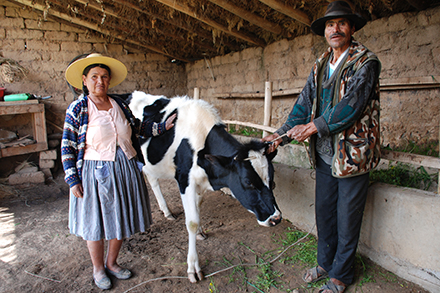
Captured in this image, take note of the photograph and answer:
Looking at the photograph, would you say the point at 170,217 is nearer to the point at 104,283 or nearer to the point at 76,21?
the point at 104,283

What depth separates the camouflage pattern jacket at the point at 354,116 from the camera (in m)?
1.83

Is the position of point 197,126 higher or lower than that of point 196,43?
lower

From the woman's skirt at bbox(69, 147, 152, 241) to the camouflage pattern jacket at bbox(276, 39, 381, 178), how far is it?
5.17 ft

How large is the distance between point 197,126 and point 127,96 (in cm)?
178

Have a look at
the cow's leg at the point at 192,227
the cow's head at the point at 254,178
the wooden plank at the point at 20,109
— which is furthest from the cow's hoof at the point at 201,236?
the wooden plank at the point at 20,109

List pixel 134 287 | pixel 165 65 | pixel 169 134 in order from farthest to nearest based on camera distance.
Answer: pixel 165 65 < pixel 169 134 < pixel 134 287

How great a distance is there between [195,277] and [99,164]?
1.32m

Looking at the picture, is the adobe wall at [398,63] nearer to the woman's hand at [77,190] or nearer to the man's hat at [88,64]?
the man's hat at [88,64]

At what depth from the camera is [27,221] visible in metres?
3.77

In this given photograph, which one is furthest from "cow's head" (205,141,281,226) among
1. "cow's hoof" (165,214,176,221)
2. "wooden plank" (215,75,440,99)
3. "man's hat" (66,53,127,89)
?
"wooden plank" (215,75,440,99)

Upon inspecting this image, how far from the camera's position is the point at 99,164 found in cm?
217

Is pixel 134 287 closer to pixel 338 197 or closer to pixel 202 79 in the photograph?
pixel 338 197

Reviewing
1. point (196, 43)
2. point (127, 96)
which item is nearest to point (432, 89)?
point (127, 96)

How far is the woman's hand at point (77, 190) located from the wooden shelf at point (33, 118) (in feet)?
13.1
